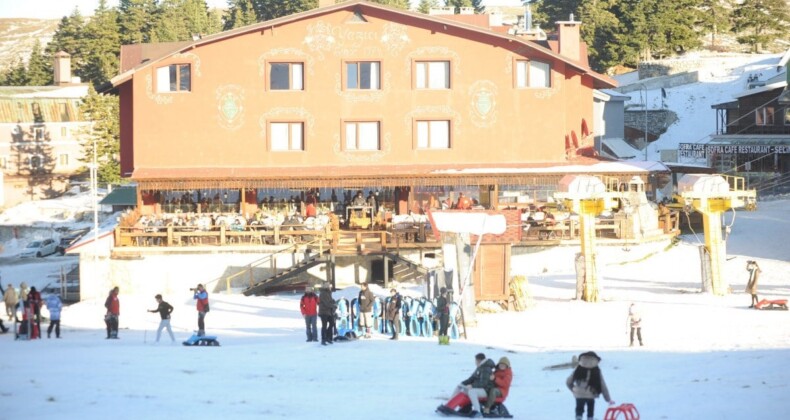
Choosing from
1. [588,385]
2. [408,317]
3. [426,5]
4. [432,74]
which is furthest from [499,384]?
[426,5]

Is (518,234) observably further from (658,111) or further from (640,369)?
(658,111)

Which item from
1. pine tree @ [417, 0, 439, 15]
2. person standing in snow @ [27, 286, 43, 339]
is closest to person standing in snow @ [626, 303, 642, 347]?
person standing in snow @ [27, 286, 43, 339]

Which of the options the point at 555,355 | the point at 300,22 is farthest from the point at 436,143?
the point at 555,355

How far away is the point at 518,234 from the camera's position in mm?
40469

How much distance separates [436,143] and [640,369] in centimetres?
2464

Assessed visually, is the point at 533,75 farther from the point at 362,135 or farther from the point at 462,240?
the point at 462,240

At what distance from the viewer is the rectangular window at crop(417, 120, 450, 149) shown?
50.0 meters

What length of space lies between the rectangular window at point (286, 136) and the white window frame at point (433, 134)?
14.1 feet

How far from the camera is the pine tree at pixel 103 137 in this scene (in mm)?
86188

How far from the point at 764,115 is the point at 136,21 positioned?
235 ft

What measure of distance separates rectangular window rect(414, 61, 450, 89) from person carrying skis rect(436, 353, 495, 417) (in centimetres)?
2875

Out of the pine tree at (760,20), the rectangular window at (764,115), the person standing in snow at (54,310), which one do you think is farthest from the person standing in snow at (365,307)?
the pine tree at (760,20)

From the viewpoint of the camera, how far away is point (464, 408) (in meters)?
21.7

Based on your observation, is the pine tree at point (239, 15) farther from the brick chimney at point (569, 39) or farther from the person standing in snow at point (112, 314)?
the person standing in snow at point (112, 314)
